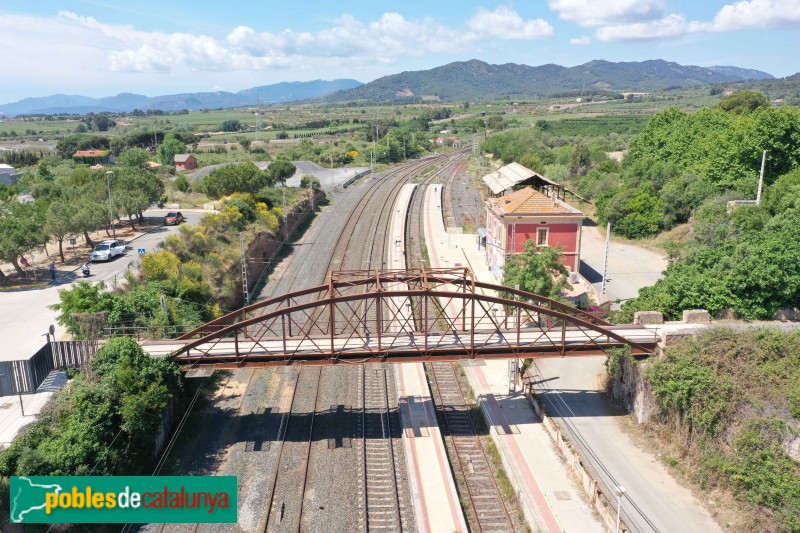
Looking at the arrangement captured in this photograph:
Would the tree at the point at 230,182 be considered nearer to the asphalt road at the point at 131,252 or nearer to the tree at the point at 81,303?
the asphalt road at the point at 131,252

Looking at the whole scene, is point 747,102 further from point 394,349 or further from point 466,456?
point 466,456

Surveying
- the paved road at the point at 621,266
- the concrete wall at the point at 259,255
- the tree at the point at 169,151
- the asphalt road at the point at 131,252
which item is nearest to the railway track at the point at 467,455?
the paved road at the point at 621,266

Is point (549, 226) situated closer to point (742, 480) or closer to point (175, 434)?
point (742, 480)

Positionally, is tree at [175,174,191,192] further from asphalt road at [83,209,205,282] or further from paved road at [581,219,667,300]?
paved road at [581,219,667,300]

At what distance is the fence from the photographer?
75.9ft

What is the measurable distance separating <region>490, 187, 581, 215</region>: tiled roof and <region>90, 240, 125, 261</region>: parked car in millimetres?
28245

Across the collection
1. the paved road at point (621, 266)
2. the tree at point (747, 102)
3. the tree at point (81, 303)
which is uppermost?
the tree at point (747, 102)

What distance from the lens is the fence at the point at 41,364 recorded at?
23.1 m

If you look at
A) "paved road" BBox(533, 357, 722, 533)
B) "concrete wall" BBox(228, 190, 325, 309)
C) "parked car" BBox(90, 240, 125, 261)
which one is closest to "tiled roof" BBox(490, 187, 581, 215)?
"paved road" BBox(533, 357, 722, 533)

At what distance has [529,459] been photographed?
2286 cm

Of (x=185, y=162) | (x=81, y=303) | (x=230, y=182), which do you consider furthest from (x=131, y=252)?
(x=185, y=162)

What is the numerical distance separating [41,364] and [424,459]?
53.8 ft

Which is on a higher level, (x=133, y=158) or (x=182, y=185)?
(x=133, y=158)

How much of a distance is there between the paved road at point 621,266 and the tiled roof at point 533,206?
6285 millimetres
